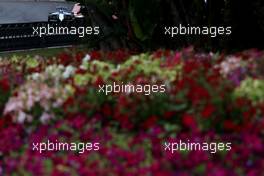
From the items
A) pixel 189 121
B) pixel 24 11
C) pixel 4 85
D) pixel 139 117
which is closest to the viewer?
pixel 189 121

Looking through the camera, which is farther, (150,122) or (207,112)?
(150,122)

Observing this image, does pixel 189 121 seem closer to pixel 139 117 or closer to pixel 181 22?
pixel 139 117

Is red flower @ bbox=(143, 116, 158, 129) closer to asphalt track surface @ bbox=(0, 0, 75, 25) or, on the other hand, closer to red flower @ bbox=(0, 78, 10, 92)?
red flower @ bbox=(0, 78, 10, 92)

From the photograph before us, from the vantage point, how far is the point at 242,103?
3977mm

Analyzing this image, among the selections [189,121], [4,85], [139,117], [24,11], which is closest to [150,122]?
[139,117]

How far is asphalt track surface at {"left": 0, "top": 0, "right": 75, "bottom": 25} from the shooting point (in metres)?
50.7

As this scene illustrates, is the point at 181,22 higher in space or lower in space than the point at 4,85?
lower

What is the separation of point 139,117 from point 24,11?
5020 centimetres

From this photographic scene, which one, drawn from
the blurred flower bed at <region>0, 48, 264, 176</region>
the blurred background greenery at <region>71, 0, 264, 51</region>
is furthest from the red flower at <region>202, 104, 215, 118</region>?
the blurred background greenery at <region>71, 0, 264, 51</region>

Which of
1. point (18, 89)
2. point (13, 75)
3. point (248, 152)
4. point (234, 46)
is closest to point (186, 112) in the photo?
point (248, 152)

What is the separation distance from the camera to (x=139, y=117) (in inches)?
167

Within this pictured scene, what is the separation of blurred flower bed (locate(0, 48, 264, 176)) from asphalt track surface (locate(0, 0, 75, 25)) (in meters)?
45.1

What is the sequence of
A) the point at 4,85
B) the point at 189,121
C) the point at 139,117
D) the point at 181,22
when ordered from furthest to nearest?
the point at 181,22 < the point at 4,85 < the point at 139,117 < the point at 189,121

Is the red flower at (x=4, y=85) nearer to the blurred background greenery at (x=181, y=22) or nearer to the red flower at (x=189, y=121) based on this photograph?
the red flower at (x=189, y=121)
